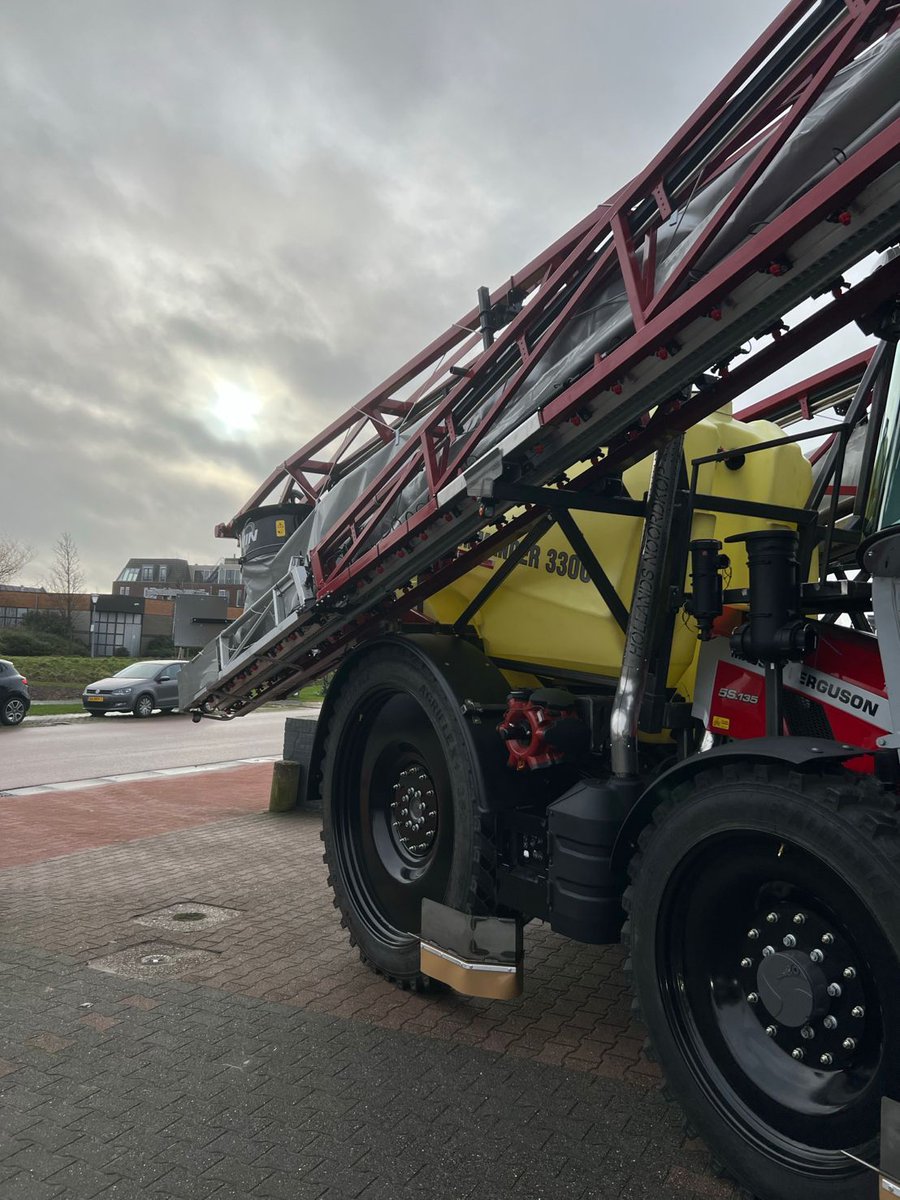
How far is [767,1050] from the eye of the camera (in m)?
2.71

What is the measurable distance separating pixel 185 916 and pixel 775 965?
4.37 metres

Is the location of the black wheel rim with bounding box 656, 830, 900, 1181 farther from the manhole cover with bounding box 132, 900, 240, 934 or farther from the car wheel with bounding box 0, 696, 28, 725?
the car wheel with bounding box 0, 696, 28, 725

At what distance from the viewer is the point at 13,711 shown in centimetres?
1947

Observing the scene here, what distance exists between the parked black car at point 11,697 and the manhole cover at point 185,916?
604 inches

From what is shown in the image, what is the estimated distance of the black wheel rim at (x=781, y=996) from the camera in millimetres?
2412

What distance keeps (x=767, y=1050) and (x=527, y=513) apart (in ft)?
7.86

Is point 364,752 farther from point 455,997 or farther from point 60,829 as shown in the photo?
point 60,829

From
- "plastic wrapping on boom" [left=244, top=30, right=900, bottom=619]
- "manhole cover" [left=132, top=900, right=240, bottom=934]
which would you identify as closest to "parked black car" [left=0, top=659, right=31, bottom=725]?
"manhole cover" [left=132, top=900, right=240, bottom=934]

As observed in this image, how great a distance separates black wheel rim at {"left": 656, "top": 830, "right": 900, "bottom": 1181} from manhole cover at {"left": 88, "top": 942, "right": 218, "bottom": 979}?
305 centimetres

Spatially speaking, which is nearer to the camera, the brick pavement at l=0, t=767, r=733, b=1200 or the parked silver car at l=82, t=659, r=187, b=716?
the brick pavement at l=0, t=767, r=733, b=1200

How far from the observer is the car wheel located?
19370 mm

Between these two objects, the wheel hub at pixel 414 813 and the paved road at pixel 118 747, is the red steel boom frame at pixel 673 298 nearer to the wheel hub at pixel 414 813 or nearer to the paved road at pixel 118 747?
the wheel hub at pixel 414 813

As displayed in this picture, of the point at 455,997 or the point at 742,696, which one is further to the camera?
the point at 455,997

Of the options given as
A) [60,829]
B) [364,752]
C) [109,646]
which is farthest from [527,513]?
[109,646]
